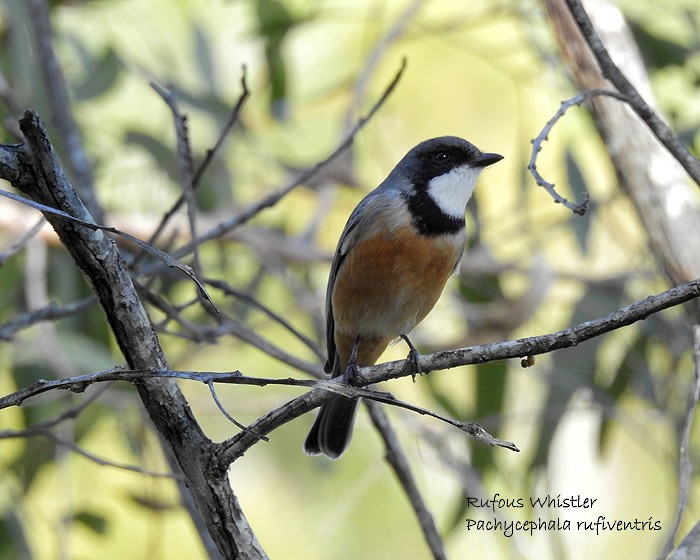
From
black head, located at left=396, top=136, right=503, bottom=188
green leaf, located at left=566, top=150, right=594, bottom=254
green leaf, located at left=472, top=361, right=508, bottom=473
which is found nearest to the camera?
black head, located at left=396, top=136, right=503, bottom=188

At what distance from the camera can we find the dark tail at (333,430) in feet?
11.8

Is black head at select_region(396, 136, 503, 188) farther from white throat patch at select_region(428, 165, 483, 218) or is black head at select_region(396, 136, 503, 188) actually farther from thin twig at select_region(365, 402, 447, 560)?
thin twig at select_region(365, 402, 447, 560)

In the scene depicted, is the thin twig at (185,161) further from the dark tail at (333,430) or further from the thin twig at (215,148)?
the dark tail at (333,430)

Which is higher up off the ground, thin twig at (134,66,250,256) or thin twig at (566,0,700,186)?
thin twig at (134,66,250,256)

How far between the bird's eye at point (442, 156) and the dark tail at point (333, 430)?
3.61 feet

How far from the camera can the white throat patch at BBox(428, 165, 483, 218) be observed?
3.66m

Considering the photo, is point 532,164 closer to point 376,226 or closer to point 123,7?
point 376,226

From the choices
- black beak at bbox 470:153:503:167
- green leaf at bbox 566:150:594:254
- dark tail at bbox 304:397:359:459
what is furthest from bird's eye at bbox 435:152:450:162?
green leaf at bbox 566:150:594:254

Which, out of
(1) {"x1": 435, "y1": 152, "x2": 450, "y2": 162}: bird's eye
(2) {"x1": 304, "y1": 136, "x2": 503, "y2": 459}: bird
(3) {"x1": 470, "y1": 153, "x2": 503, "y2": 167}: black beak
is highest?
(1) {"x1": 435, "y1": 152, "x2": 450, "y2": 162}: bird's eye

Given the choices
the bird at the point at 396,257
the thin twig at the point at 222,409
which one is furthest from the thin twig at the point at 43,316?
the thin twig at the point at 222,409

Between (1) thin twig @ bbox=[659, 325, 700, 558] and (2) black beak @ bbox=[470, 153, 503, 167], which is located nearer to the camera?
(1) thin twig @ bbox=[659, 325, 700, 558]

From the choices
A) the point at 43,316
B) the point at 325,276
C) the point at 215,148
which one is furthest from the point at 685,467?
the point at 325,276

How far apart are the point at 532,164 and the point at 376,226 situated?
1406 mm

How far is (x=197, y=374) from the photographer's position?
175cm
